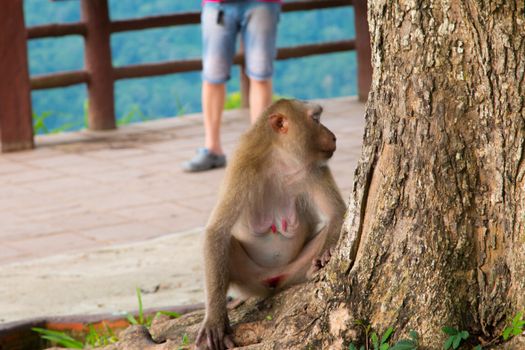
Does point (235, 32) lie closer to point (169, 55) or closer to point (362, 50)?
point (362, 50)

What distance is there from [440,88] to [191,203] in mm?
4377

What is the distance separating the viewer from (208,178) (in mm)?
8117

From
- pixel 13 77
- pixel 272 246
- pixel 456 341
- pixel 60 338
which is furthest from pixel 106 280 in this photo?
pixel 13 77

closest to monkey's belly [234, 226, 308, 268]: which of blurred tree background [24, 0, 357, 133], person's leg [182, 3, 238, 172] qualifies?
person's leg [182, 3, 238, 172]

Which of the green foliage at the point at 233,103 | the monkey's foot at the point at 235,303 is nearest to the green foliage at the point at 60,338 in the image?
the monkey's foot at the point at 235,303

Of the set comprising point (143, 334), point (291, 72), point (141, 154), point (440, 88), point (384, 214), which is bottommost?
point (291, 72)

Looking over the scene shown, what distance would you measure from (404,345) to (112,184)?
16.8 feet

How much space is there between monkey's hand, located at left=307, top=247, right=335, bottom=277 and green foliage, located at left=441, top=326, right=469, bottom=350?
675mm

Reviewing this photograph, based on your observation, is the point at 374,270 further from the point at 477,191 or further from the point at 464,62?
the point at 464,62

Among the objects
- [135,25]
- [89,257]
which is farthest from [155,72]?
[89,257]

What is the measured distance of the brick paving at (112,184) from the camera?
22.5 feet

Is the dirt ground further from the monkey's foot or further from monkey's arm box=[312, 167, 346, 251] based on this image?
monkey's arm box=[312, 167, 346, 251]

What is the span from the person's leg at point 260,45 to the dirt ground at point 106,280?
1.82 m

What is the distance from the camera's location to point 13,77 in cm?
907
